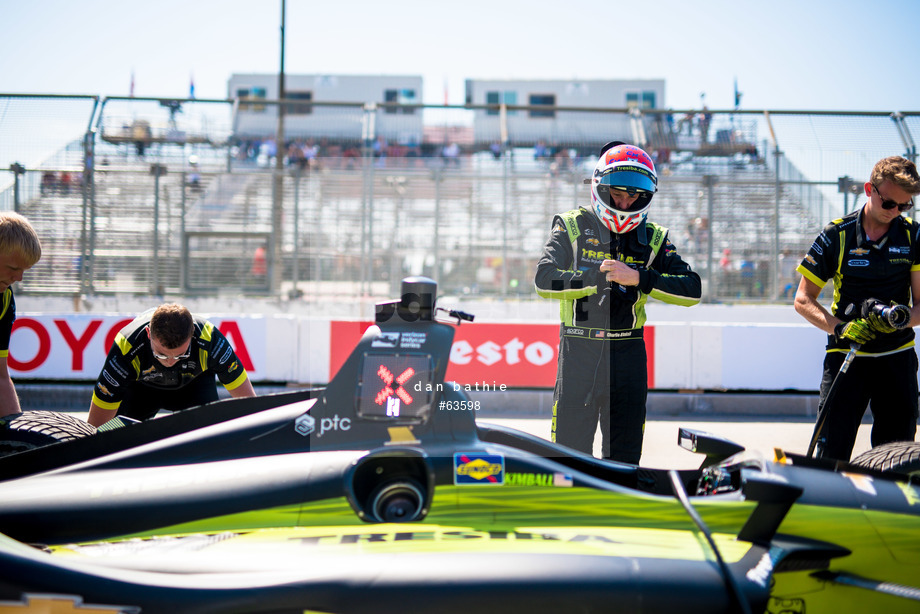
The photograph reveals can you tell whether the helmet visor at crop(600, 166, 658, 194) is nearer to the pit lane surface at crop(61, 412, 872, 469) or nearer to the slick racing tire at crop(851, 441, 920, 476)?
the slick racing tire at crop(851, 441, 920, 476)

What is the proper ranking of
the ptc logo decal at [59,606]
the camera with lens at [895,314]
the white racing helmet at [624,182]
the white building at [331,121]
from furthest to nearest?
the white building at [331,121]
the camera with lens at [895,314]
the white racing helmet at [624,182]
the ptc logo decal at [59,606]

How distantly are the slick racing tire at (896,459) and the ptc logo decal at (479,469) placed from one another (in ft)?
4.92

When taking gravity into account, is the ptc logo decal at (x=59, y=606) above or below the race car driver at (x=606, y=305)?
below

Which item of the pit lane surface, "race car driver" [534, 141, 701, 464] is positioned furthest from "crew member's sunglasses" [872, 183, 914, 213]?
the pit lane surface

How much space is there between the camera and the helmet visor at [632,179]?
2.96 metres

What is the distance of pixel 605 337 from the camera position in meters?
3.19

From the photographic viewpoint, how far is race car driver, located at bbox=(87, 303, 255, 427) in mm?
3332

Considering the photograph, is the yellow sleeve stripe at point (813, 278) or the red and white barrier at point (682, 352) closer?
the yellow sleeve stripe at point (813, 278)

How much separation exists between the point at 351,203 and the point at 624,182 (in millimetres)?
7689

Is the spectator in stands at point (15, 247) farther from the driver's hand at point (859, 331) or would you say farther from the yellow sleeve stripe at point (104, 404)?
the driver's hand at point (859, 331)

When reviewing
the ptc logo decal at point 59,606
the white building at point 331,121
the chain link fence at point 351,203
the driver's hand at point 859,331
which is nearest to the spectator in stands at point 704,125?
the chain link fence at point 351,203

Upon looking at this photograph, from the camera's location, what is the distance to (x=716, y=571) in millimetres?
1983

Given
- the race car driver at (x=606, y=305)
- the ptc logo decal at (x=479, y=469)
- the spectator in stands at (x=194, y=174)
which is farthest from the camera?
the spectator in stands at (x=194, y=174)

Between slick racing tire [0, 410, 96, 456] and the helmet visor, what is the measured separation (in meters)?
2.54
